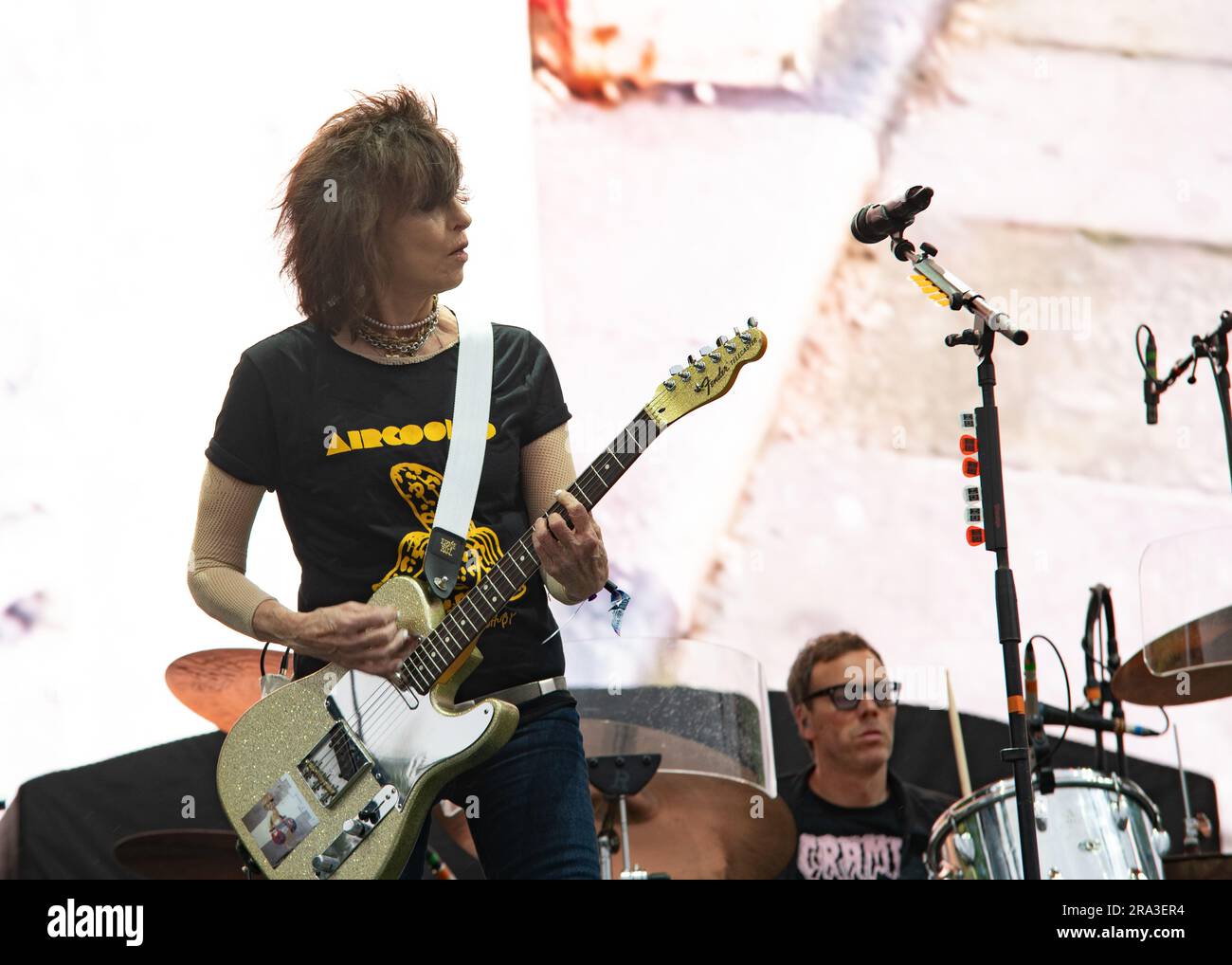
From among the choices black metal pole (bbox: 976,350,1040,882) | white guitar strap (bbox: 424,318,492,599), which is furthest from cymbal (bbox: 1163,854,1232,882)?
white guitar strap (bbox: 424,318,492,599)

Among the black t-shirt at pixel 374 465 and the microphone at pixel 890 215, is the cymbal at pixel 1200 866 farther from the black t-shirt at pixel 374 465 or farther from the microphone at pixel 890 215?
the black t-shirt at pixel 374 465

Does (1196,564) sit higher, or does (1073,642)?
(1073,642)

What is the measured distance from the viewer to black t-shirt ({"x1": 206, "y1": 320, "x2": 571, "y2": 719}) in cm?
234

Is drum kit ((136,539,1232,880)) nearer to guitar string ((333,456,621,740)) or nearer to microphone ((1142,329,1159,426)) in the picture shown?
microphone ((1142,329,1159,426))

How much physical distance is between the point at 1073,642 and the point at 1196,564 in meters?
1.51

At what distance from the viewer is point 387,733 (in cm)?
228

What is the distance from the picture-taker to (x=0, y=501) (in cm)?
427

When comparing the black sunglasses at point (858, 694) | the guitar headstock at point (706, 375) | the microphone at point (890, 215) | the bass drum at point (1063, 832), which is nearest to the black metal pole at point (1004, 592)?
the microphone at point (890, 215)

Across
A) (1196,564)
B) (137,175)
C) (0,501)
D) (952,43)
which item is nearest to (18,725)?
(0,501)

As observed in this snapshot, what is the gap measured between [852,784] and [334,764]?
2.21m

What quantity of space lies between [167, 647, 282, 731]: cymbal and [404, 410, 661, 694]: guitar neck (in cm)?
127

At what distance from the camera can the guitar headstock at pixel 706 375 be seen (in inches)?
94.0

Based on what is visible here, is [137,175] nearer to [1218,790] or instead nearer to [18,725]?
[18,725]
